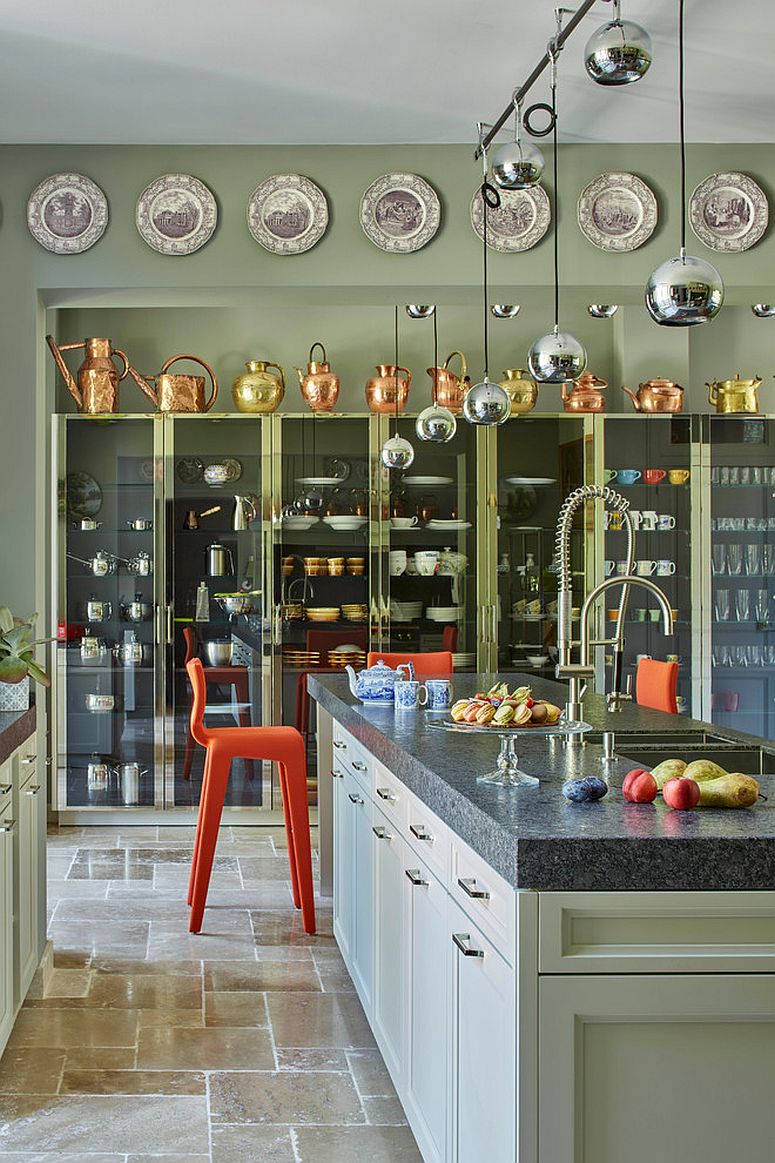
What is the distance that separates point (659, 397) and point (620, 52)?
182 inches

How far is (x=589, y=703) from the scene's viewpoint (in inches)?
183

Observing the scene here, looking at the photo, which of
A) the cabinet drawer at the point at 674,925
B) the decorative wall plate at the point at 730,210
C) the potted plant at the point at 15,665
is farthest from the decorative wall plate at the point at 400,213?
the cabinet drawer at the point at 674,925

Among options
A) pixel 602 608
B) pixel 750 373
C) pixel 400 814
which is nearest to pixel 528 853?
pixel 400 814

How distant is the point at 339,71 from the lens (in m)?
4.10

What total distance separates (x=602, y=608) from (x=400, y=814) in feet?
14.1

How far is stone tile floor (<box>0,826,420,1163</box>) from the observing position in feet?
9.97

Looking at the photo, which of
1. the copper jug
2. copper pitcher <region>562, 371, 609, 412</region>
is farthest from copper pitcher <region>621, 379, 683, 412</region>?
the copper jug

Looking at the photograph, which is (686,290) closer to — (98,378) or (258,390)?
(258,390)

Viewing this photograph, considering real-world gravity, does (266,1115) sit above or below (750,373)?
below

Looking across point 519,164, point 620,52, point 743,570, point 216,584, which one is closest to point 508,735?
point 620,52

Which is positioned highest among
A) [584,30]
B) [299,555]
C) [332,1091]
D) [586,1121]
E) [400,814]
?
[584,30]

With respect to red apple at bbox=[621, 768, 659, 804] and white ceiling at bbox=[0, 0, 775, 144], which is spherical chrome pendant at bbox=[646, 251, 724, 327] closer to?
red apple at bbox=[621, 768, 659, 804]

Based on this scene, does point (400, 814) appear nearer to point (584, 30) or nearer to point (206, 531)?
point (584, 30)

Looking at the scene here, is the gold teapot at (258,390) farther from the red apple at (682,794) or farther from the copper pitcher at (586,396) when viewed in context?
the red apple at (682,794)
